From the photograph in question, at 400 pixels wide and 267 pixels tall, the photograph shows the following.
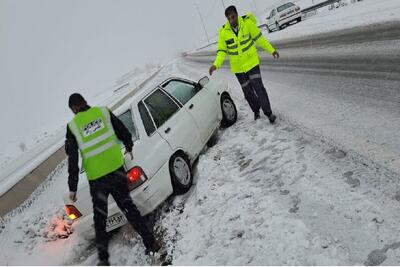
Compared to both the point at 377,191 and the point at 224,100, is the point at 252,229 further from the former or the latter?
the point at 224,100

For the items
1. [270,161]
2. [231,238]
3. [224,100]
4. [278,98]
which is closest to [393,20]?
[278,98]

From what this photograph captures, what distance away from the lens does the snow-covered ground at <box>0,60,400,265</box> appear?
352cm

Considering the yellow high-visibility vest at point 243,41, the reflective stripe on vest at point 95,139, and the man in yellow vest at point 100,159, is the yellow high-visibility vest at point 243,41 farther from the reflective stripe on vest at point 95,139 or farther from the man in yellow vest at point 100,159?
the reflective stripe on vest at point 95,139

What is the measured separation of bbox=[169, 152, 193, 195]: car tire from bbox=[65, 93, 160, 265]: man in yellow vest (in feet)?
3.62

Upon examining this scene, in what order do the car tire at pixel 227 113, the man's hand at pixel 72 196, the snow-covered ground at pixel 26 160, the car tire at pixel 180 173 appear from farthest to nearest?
the snow-covered ground at pixel 26 160
the car tire at pixel 227 113
the car tire at pixel 180 173
the man's hand at pixel 72 196

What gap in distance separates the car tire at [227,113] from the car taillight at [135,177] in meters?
3.39

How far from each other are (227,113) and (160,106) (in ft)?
7.21

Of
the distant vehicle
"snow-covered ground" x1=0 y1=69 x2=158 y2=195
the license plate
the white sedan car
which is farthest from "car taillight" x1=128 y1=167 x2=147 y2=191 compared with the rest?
the distant vehicle

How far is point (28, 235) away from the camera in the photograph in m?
7.26

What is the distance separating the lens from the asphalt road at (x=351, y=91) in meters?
5.14

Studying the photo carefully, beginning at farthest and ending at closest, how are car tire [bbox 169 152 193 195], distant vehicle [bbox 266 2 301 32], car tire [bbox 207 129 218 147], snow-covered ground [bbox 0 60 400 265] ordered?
distant vehicle [bbox 266 2 301 32] < car tire [bbox 207 129 218 147] < car tire [bbox 169 152 193 195] < snow-covered ground [bbox 0 60 400 265]

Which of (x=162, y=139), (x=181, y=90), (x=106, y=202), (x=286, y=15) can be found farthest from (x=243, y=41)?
(x=286, y=15)

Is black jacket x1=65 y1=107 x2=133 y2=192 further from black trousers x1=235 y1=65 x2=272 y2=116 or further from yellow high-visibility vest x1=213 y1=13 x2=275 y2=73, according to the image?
yellow high-visibility vest x1=213 y1=13 x2=275 y2=73

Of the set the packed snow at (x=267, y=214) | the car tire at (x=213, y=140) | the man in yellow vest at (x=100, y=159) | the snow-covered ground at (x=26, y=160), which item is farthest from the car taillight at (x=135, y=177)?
the snow-covered ground at (x=26, y=160)
